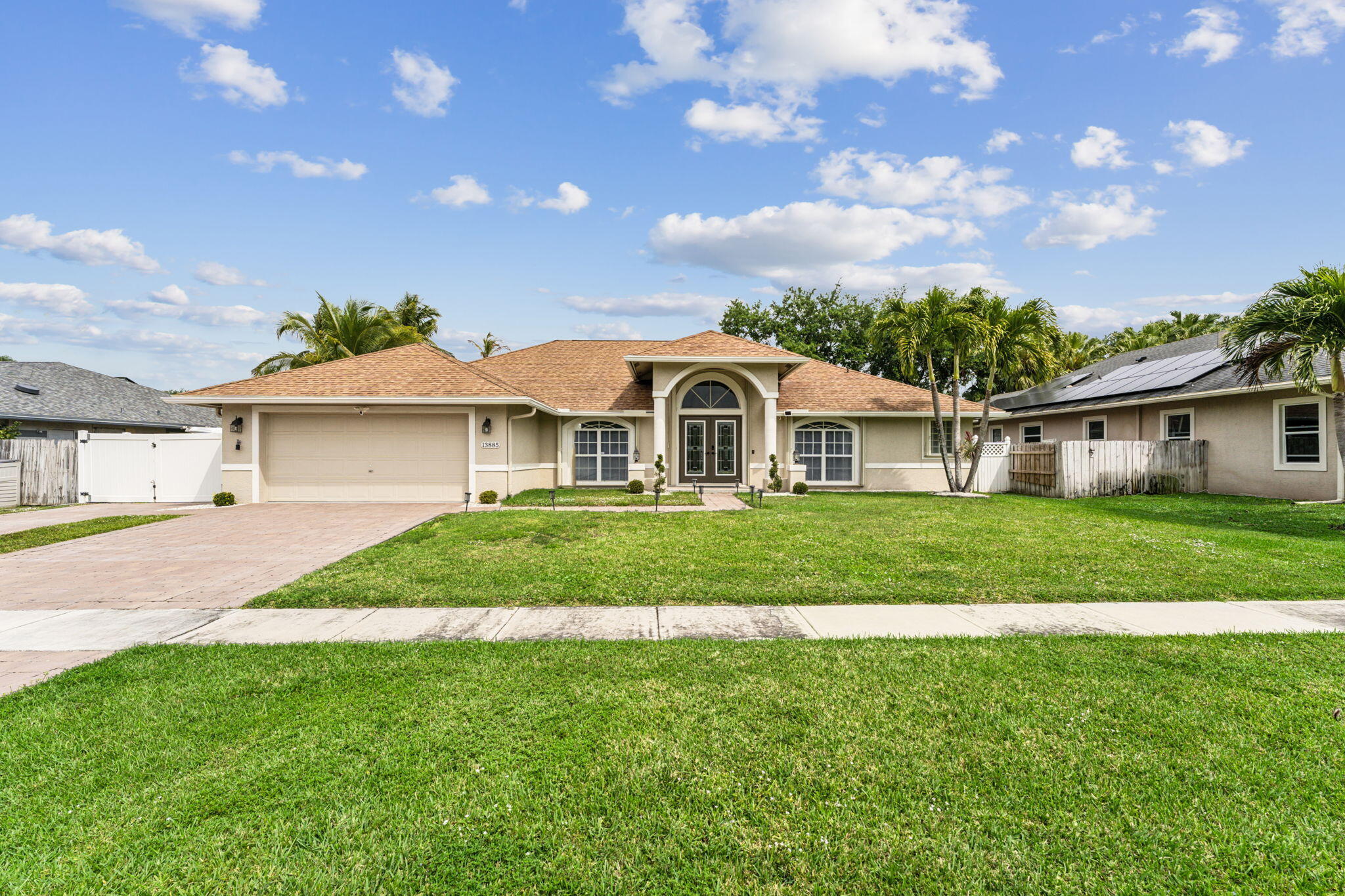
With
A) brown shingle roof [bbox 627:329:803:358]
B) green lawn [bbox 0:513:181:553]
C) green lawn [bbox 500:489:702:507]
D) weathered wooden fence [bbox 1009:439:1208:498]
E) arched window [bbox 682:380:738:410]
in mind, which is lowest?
green lawn [bbox 0:513:181:553]

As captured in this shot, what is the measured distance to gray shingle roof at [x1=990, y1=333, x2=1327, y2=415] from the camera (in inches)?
646

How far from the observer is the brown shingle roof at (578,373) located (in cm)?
1925

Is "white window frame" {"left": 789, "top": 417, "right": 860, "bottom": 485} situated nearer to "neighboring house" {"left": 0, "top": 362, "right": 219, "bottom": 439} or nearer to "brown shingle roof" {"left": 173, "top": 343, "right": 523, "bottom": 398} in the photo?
"brown shingle roof" {"left": 173, "top": 343, "right": 523, "bottom": 398}

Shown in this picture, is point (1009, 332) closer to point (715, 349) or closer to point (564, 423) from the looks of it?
point (715, 349)

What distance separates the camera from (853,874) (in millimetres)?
2326

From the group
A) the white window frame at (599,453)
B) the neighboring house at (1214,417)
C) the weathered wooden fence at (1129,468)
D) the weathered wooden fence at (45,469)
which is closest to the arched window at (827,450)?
the white window frame at (599,453)

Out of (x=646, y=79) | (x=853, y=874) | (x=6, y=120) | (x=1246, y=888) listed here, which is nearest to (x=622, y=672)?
(x=853, y=874)

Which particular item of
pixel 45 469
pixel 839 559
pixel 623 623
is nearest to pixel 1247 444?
pixel 839 559

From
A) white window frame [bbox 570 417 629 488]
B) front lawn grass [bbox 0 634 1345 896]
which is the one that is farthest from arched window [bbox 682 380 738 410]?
front lawn grass [bbox 0 634 1345 896]

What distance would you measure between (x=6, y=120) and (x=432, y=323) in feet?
62.0

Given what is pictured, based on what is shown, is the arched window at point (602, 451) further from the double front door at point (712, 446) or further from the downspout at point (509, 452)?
the downspout at point (509, 452)

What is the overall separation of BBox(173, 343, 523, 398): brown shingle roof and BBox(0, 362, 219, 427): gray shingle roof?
6.69 meters

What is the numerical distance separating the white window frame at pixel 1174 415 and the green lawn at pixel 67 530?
2691 cm

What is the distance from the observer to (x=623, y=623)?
563 centimetres
